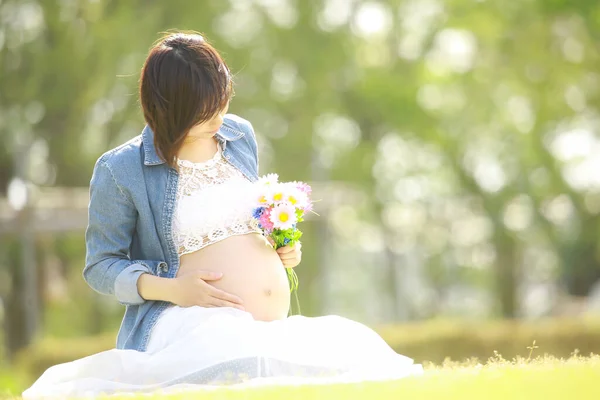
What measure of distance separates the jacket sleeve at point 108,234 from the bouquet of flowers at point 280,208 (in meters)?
0.51

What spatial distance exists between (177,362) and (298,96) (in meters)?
20.4

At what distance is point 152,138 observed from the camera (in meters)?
4.24

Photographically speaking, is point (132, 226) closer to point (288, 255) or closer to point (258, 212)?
point (258, 212)

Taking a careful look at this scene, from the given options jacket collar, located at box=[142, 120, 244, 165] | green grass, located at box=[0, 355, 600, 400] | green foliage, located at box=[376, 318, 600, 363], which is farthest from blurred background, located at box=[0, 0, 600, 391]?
green grass, located at box=[0, 355, 600, 400]

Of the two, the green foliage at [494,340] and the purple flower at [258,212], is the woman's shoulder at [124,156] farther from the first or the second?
the green foliage at [494,340]

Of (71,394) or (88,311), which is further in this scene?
(88,311)

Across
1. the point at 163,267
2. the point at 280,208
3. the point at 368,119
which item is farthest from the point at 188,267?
the point at 368,119

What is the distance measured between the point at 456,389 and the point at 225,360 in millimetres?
1000

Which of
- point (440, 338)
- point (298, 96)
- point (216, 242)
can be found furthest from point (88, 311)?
point (216, 242)

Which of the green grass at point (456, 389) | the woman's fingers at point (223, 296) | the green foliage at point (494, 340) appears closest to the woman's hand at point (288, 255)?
the woman's fingers at point (223, 296)

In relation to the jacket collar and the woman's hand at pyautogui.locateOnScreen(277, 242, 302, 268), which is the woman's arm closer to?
the jacket collar

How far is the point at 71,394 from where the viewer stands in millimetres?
3662

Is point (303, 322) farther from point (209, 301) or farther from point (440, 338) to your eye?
point (440, 338)

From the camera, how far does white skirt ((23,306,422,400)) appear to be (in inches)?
144
